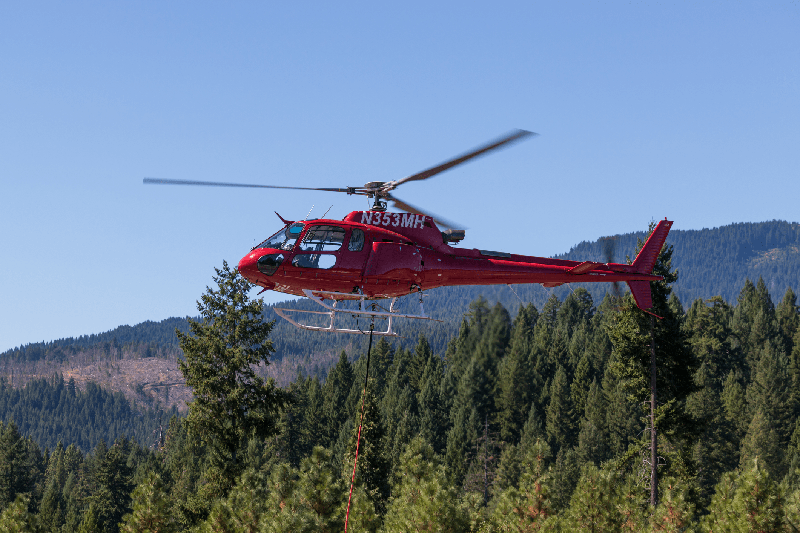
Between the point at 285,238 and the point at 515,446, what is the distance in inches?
2440

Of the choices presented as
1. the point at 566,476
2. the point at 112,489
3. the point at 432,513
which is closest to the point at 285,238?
the point at 432,513

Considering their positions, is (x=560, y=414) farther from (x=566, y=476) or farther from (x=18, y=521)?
(x=18, y=521)

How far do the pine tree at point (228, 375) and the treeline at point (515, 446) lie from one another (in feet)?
1.70

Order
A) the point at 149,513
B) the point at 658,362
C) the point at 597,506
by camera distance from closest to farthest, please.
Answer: the point at 149,513
the point at 597,506
the point at 658,362

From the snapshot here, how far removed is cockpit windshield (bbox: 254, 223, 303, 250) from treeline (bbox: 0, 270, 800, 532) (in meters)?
6.65

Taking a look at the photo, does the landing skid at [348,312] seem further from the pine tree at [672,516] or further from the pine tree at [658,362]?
the pine tree at [658,362]

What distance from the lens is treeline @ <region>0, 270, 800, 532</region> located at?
35.7 m

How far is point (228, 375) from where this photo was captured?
1547 inches

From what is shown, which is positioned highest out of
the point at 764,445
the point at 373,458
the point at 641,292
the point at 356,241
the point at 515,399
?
the point at 356,241

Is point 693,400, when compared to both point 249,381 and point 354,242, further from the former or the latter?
point 354,242

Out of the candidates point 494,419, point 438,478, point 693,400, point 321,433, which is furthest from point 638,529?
point 321,433

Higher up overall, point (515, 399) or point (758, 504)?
point (515, 399)

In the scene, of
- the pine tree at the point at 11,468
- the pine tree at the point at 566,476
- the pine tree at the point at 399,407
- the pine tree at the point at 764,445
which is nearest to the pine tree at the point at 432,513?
the pine tree at the point at 399,407

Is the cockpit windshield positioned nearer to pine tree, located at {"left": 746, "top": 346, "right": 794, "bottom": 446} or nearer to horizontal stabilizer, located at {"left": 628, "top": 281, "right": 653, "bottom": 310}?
horizontal stabilizer, located at {"left": 628, "top": 281, "right": 653, "bottom": 310}
